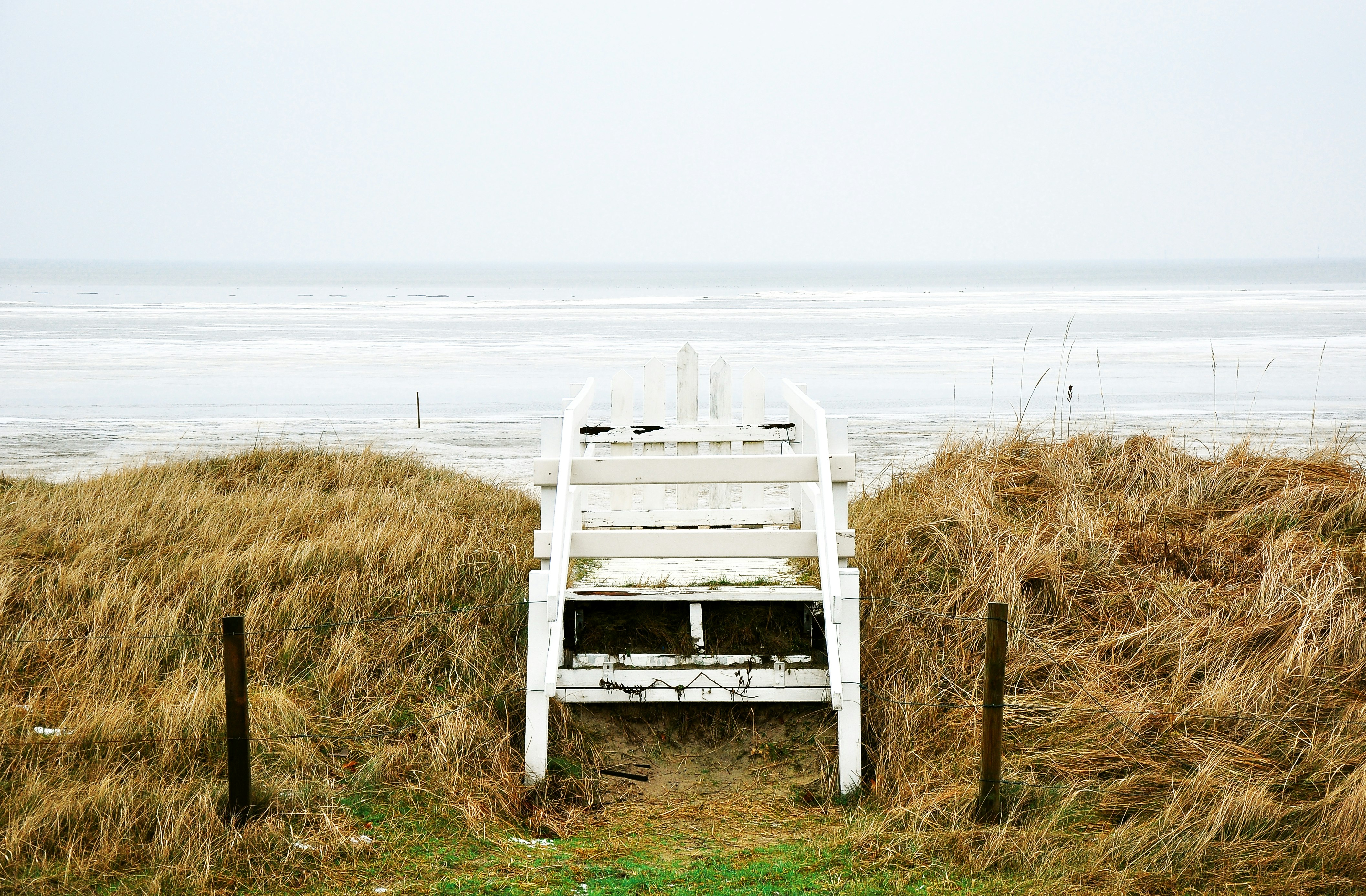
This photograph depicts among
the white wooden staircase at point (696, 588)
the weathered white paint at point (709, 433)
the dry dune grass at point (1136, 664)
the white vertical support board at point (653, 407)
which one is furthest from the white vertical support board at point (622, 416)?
the dry dune grass at point (1136, 664)

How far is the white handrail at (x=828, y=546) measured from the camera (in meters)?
5.07

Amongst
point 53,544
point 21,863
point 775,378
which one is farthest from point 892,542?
point 775,378

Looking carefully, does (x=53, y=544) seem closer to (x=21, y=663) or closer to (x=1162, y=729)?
(x=21, y=663)

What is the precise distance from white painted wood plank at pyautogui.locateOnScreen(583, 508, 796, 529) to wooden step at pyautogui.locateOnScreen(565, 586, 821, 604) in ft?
3.56

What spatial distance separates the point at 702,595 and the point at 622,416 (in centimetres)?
164

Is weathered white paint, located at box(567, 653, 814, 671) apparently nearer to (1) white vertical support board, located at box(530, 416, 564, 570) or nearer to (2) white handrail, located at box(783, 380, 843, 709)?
(2) white handrail, located at box(783, 380, 843, 709)

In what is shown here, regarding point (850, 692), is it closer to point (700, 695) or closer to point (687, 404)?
point (700, 695)

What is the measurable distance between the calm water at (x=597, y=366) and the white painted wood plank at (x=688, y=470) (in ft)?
15.7

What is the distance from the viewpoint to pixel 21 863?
13.4 ft

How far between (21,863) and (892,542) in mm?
5129

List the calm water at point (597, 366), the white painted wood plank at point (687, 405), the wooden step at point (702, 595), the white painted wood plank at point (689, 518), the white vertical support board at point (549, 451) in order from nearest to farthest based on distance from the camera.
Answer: the white vertical support board at point (549, 451)
the wooden step at point (702, 595)
the white painted wood plank at point (689, 518)
the white painted wood plank at point (687, 405)
the calm water at point (597, 366)

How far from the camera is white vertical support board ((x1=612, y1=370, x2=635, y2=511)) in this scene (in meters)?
7.03

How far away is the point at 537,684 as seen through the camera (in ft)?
17.5

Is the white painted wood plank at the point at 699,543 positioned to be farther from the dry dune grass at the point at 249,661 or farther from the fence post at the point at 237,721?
the fence post at the point at 237,721
